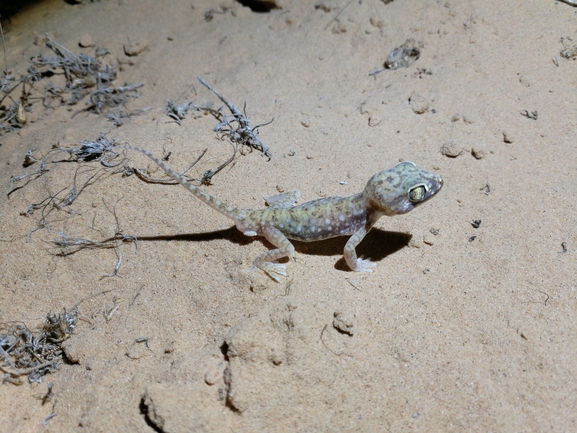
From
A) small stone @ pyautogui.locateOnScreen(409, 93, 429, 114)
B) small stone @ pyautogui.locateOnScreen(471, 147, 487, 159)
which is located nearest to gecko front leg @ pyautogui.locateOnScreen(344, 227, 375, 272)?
small stone @ pyautogui.locateOnScreen(471, 147, 487, 159)

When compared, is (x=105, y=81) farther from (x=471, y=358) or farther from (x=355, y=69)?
(x=471, y=358)

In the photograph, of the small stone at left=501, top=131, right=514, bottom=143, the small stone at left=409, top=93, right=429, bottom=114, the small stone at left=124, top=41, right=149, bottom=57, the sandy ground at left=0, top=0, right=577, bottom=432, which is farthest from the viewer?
the small stone at left=124, top=41, right=149, bottom=57

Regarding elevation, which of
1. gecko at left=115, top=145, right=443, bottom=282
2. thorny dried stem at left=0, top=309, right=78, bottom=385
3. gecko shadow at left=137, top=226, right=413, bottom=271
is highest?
gecko at left=115, top=145, right=443, bottom=282

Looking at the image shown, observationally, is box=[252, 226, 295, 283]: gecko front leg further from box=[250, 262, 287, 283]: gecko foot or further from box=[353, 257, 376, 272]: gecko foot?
box=[353, 257, 376, 272]: gecko foot

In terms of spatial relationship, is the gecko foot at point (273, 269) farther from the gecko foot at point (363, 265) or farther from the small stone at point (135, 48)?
the small stone at point (135, 48)

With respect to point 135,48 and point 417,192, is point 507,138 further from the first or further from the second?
point 135,48

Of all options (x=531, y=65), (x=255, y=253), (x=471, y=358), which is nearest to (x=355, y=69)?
(x=531, y=65)

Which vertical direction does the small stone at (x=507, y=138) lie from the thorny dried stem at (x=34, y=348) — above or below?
above

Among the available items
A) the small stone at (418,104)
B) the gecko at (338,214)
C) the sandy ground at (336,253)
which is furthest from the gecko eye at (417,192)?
the small stone at (418,104)

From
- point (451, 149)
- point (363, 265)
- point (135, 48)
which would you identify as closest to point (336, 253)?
point (363, 265)
